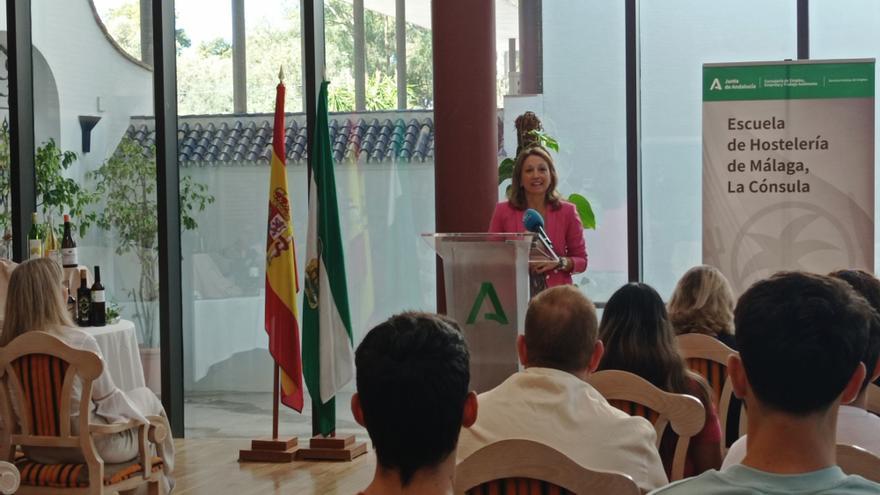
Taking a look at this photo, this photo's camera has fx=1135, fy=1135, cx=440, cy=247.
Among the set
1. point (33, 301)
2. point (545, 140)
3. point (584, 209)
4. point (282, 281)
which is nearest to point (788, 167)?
point (584, 209)

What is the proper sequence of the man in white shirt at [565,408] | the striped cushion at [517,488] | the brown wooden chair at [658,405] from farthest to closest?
the brown wooden chair at [658,405]
the man in white shirt at [565,408]
the striped cushion at [517,488]

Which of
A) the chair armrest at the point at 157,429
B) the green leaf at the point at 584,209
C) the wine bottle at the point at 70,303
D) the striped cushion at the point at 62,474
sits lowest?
the striped cushion at the point at 62,474

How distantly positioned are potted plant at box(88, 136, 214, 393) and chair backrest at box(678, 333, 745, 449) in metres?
4.37

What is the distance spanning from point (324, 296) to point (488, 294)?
2028 mm

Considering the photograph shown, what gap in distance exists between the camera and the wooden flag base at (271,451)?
6125 mm

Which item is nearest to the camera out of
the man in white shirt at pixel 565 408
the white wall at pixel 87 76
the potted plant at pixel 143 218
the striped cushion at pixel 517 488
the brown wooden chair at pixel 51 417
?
the striped cushion at pixel 517 488

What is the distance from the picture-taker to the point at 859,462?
187 centimetres

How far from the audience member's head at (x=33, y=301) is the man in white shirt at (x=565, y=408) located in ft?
8.13

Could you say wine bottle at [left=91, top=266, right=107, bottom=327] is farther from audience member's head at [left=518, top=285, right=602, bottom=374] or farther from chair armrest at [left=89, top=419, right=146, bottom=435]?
audience member's head at [left=518, top=285, right=602, bottom=374]

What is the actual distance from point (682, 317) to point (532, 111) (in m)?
2.95

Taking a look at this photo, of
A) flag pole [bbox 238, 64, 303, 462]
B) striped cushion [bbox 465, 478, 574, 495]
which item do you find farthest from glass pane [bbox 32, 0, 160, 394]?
striped cushion [bbox 465, 478, 574, 495]

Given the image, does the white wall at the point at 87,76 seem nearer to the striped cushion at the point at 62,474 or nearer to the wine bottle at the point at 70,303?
the wine bottle at the point at 70,303

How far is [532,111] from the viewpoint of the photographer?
6727 mm

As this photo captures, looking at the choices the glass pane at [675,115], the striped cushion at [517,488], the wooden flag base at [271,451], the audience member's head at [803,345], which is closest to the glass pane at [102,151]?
the wooden flag base at [271,451]
